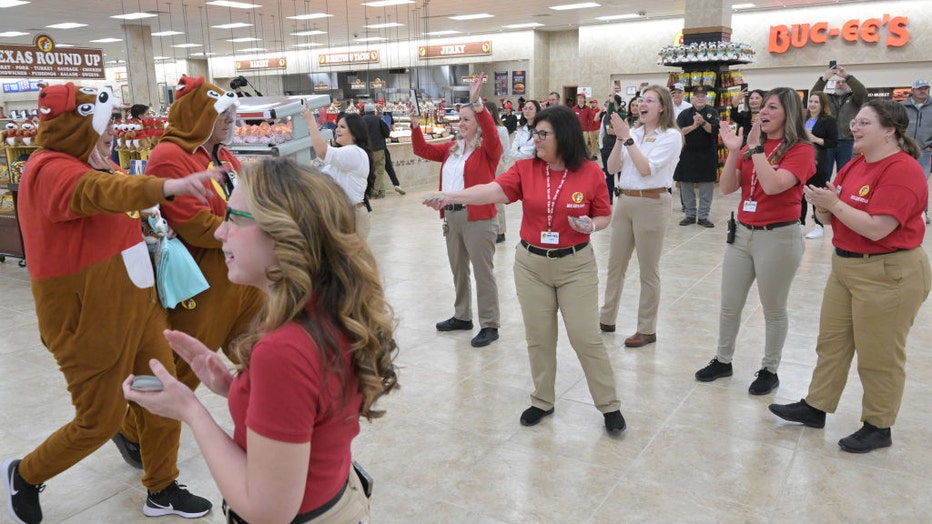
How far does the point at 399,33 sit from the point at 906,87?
13692mm

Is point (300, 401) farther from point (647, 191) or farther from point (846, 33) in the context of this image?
point (846, 33)

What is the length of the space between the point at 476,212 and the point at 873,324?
2.38 m

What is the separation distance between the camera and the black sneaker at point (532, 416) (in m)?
3.38

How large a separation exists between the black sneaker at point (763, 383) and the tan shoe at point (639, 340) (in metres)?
0.84

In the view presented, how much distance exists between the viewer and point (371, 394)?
1.28 m

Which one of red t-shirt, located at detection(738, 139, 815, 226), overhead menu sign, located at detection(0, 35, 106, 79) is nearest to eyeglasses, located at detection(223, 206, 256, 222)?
red t-shirt, located at detection(738, 139, 815, 226)

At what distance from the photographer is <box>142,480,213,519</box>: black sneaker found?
2631 millimetres

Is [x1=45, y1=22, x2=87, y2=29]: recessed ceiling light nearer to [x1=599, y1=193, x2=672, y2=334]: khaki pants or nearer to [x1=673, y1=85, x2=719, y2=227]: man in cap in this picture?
[x1=673, y1=85, x2=719, y2=227]: man in cap

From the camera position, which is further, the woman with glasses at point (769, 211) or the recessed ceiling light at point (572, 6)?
the recessed ceiling light at point (572, 6)

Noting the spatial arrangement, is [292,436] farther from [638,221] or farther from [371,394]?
[638,221]

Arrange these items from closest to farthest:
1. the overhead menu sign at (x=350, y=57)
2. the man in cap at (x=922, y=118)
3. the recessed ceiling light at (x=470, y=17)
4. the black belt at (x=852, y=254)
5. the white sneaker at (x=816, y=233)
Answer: the black belt at (x=852, y=254) → the white sneaker at (x=816, y=233) → the man in cap at (x=922, y=118) → the recessed ceiling light at (x=470, y=17) → the overhead menu sign at (x=350, y=57)

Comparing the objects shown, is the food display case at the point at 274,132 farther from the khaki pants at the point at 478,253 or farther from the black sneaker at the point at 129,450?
the black sneaker at the point at 129,450

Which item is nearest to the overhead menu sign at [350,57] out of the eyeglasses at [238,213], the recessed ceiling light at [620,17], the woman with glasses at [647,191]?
the recessed ceiling light at [620,17]

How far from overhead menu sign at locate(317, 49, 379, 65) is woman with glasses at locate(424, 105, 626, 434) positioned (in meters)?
22.6
